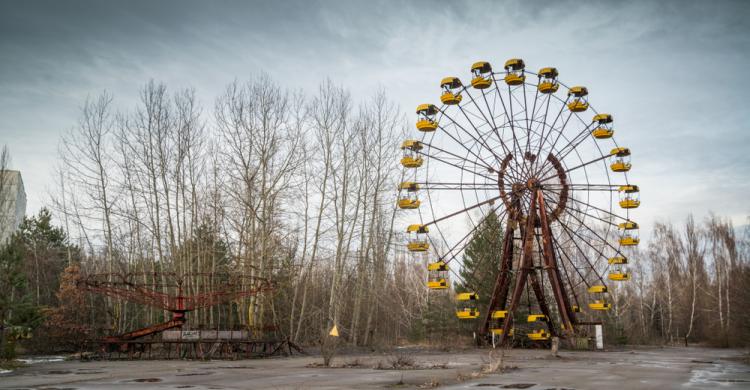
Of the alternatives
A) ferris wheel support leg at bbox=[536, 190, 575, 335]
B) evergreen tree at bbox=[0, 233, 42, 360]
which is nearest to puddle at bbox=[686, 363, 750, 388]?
ferris wheel support leg at bbox=[536, 190, 575, 335]

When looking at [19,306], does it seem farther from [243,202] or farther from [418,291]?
[418,291]

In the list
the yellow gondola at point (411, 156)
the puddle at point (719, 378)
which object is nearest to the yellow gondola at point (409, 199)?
the yellow gondola at point (411, 156)

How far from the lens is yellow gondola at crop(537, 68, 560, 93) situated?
1223 inches

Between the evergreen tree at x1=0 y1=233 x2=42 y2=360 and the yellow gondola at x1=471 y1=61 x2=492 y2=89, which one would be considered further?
the yellow gondola at x1=471 y1=61 x2=492 y2=89

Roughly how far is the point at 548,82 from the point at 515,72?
1.83 metres

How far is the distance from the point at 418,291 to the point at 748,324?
28850 millimetres

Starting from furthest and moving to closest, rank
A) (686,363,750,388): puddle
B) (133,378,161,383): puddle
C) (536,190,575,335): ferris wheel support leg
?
(536,190,575,335): ferris wheel support leg
(133,378,161,383): puddle
(686,363,750,388): puddle

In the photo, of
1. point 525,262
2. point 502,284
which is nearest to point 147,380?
point 502,284

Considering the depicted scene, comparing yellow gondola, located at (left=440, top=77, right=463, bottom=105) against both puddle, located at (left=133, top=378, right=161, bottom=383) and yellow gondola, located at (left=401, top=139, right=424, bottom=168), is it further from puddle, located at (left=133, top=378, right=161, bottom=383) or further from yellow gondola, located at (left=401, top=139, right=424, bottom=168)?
puddle, located at (left=133, top=378, right=161, bottom=383)

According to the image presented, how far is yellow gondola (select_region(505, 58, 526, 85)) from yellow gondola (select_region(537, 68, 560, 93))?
1078 mm

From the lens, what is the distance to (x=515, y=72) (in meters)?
31.1

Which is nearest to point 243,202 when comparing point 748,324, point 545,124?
point 545,124

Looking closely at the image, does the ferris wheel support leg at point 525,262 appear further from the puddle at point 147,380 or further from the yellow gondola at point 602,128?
the puddle at point 147,380

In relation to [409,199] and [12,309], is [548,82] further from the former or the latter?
[12,309]
